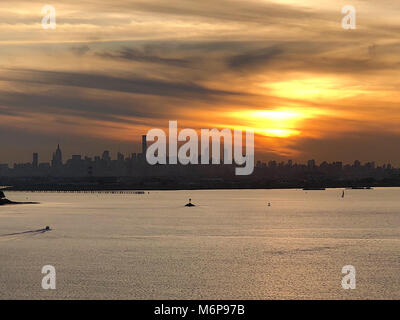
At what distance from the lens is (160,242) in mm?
77750

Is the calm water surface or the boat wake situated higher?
the boat wake

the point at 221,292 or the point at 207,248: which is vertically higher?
the point at 207,248

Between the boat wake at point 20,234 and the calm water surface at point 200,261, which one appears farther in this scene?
the boat wake at point 20,234

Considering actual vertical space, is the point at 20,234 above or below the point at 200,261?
above

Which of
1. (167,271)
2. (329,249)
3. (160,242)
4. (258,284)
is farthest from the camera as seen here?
(160,242)

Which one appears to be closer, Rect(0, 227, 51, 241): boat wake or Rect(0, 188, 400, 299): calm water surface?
Rect(0, 188, 400, 299): calm water surface

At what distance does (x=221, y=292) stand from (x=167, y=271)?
31.9ft

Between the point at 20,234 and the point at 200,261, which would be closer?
the point at 200,261

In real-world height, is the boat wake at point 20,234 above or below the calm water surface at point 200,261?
above
